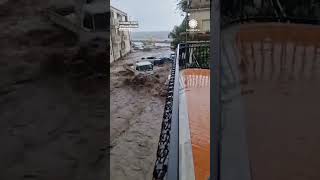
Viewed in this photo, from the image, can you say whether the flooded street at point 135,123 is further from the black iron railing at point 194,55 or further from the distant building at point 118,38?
the distant building at point 118,38

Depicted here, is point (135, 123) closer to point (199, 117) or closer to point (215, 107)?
point (199, 117)

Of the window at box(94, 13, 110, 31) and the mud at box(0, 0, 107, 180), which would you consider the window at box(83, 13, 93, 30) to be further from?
the mud at box(0, 0, 107, 180)

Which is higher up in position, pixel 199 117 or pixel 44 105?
A: pixel 199 117

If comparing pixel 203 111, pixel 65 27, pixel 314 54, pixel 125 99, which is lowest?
pixel 125 99

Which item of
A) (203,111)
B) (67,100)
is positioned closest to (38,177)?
(67,100)

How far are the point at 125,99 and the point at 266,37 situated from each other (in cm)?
643

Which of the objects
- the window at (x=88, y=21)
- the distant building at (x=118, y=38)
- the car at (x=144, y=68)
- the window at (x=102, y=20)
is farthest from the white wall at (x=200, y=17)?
the distant building at (x=118, y=38)

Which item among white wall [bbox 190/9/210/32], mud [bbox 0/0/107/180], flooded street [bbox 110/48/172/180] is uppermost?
white wall [bbox 190/9/210/32]

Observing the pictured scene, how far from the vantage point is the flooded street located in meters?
4.60

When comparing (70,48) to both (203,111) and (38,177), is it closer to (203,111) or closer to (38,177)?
(38,177)

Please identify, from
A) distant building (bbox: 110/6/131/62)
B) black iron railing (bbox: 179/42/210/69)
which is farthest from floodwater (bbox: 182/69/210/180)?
distant building (bbox: 110/6/131/62)

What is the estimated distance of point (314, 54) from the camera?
198 centimetres

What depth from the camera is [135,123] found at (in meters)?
6.71

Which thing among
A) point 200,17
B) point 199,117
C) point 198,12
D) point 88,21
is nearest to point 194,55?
point 88,21
